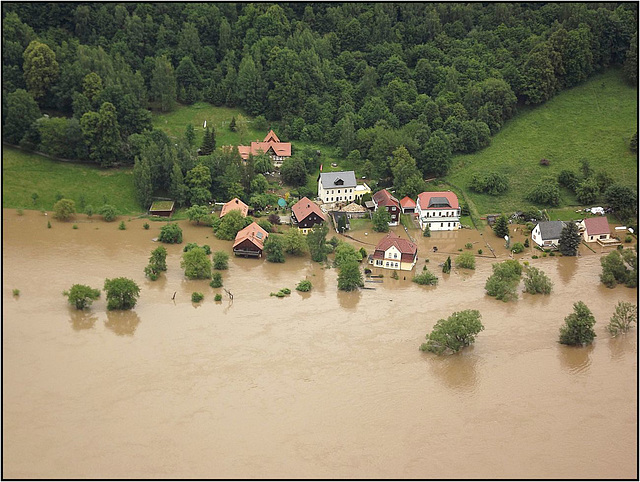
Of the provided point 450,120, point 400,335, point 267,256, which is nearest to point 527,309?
point 400,335

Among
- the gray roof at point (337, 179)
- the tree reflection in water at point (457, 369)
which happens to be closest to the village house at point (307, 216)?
the gray roof at point (337, 179)

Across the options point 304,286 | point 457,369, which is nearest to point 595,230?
point 457,369

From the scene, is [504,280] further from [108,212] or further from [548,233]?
[108,212]

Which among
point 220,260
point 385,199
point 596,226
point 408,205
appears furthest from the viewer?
point 408,205

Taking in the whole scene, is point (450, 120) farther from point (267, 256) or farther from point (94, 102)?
point (94, 102)

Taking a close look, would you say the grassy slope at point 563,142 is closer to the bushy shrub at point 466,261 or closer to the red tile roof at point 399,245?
the bushy shrub at point 466,261

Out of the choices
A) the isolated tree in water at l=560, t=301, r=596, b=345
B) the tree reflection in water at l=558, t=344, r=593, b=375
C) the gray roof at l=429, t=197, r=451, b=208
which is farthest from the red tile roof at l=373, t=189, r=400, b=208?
the tree reflection in water at l=558, t=344, r=593, b=375

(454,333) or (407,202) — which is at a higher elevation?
(407,202)
